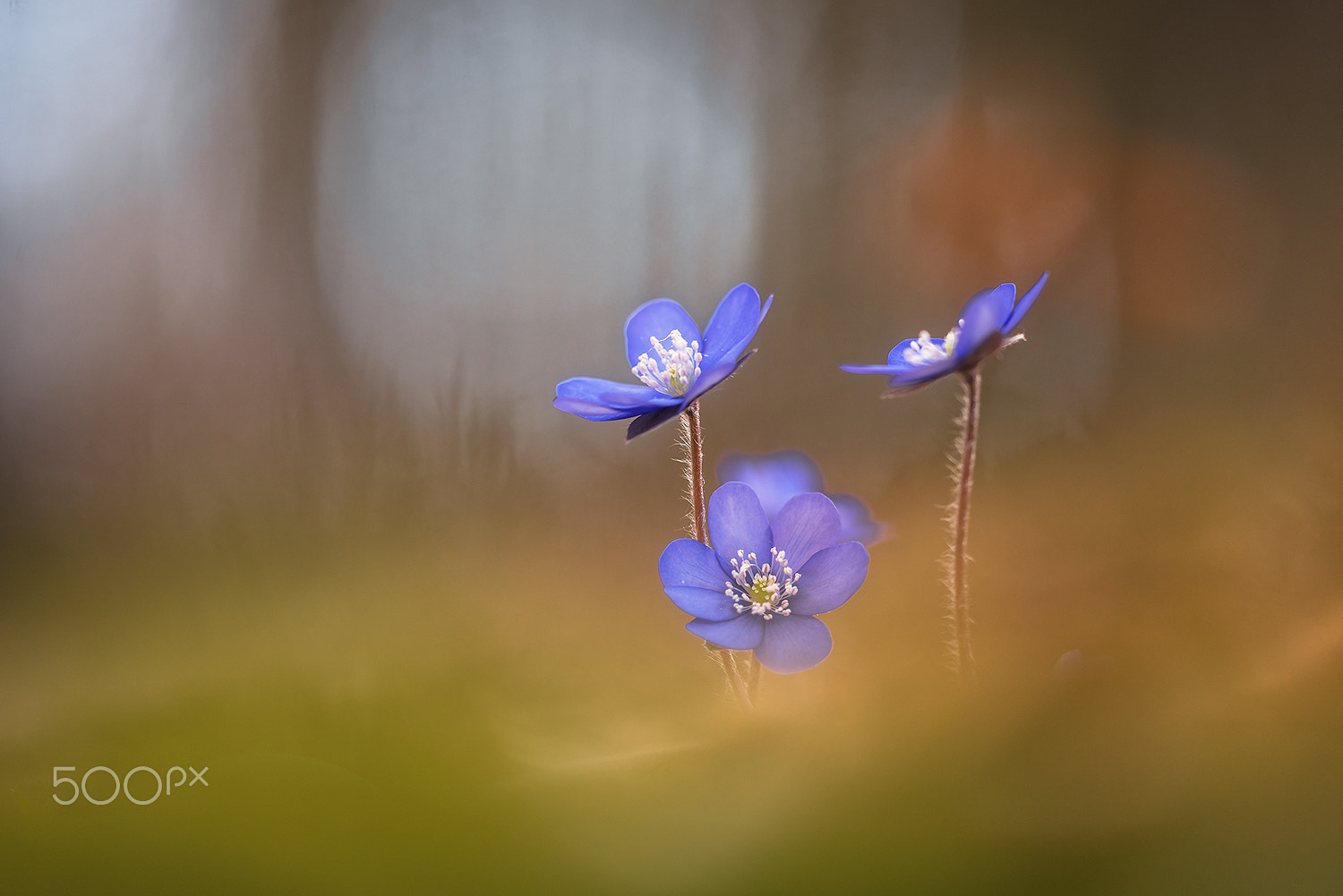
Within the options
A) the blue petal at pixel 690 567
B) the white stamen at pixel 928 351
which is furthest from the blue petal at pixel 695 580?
the white stamen at pixel 928 351

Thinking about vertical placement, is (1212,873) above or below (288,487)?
below

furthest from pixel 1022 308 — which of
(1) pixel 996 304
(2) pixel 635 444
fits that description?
(2) pixel 635 444

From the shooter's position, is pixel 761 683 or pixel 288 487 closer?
pixel 761 683

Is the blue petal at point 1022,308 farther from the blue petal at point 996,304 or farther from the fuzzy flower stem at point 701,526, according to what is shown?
the fuzzy flower stem at point 701,526

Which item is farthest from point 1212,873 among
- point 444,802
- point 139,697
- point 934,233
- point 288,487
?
point 934,233

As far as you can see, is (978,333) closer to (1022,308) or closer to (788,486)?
(1022,308)

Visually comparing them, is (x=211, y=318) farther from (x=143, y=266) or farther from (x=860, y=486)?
(x=860, y=486)
